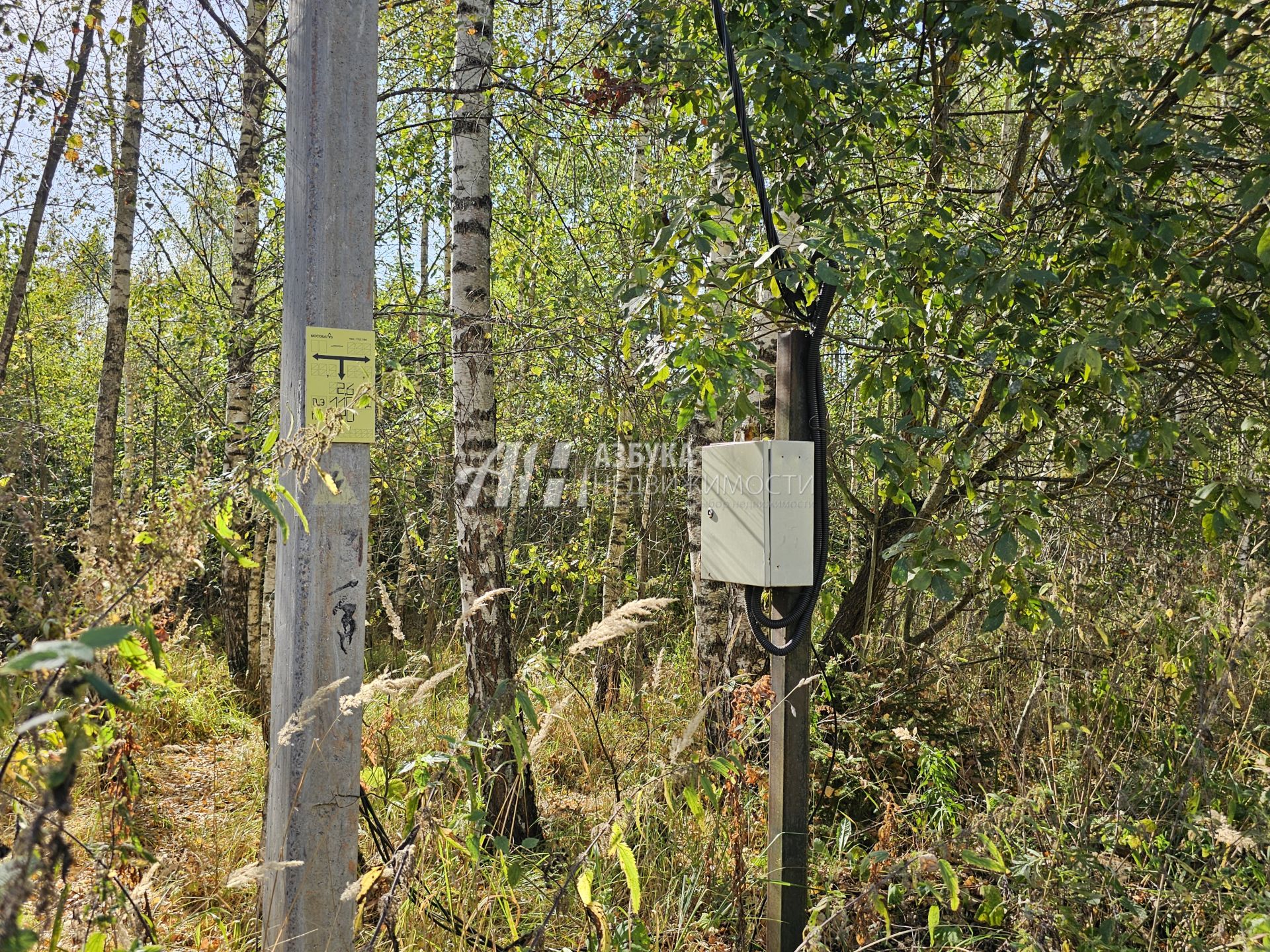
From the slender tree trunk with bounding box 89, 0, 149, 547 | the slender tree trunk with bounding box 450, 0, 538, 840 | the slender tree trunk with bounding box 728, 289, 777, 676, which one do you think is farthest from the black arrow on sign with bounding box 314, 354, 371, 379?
the slender tree trunk with bounding box 89, 0, 149, 547

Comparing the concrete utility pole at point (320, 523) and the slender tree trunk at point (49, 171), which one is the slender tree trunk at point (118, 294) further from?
the concrete utility pole at point (320, 523)

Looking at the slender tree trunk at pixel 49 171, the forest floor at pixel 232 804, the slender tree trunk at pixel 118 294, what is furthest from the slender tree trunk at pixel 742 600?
the slender tree trunk at pixel 118 294

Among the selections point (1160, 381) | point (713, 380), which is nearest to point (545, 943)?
point (713, 380)

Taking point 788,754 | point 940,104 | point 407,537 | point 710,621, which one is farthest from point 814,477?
point 407,537

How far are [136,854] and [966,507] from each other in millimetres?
4041

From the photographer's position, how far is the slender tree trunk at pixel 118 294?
5805 mm

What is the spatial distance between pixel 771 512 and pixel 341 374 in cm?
143

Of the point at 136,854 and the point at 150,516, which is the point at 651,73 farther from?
the point at 136,854

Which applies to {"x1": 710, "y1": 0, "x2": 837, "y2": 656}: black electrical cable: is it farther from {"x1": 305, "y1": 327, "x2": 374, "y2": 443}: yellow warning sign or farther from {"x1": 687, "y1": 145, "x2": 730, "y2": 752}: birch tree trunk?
{"x1": 687, "y1": 145, "x2": 730, "y2": 752}: birch tree trunk

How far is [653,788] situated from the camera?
1.93 m

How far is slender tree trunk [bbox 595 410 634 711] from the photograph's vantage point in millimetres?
6055

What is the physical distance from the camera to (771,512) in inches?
109

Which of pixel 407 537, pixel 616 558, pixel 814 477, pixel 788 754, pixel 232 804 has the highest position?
pixel 814 477

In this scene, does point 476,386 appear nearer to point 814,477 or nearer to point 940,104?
point 814,477
